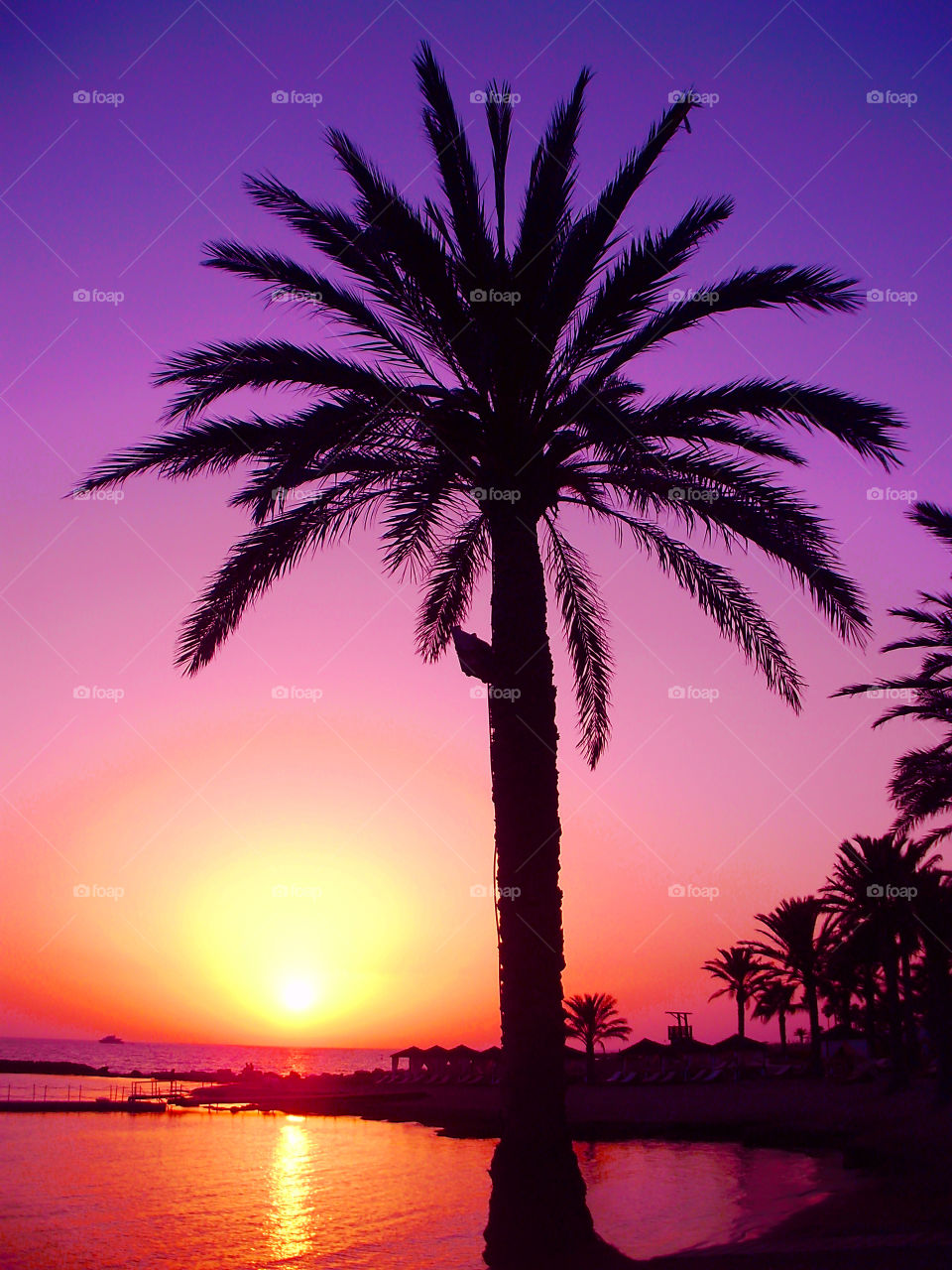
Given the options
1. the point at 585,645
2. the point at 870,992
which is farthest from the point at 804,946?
the point at 585,645

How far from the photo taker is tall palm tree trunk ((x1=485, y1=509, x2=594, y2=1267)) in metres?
9.19

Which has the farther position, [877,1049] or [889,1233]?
[877,1049]

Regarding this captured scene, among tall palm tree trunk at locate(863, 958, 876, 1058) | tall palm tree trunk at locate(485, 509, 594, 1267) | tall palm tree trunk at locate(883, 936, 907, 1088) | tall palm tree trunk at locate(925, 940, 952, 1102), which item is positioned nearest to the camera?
tall palm tree trunk at locate(485, 509, 594, 1267)

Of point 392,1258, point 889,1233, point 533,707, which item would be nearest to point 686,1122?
point 392,1258

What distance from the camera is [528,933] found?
9969 millimetres

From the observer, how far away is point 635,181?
1099 centimetres

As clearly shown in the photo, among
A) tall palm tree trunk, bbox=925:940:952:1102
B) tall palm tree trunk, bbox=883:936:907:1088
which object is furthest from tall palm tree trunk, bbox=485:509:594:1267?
tall palm tree trunk, bbox=883:936:907:1088

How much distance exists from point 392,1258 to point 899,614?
1310 centimetres

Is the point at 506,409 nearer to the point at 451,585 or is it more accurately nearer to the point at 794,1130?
the point at 451,585

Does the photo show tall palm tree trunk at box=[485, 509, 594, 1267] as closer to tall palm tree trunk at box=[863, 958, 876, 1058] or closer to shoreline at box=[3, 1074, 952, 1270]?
shoreline at box=[3, 1074, 952, 1270]

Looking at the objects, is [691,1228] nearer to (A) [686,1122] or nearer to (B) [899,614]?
(B) [899,614]

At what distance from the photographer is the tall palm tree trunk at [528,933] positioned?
919cm

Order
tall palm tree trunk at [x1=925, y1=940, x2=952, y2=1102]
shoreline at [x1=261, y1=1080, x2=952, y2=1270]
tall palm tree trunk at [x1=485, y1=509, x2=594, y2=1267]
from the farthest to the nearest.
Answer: tall palm tree trunk at [x1=925, y1=940, x2=952, y2=1102] < shoreline at [x1=261, y1=1080, x2=952, y2=1270] < tall palm tree trunk at [x1=485, y1=509, x2=594, y2=1267]

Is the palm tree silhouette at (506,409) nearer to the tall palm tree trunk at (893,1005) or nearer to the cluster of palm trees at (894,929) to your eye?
the cluster of palm trees at (894,929)
